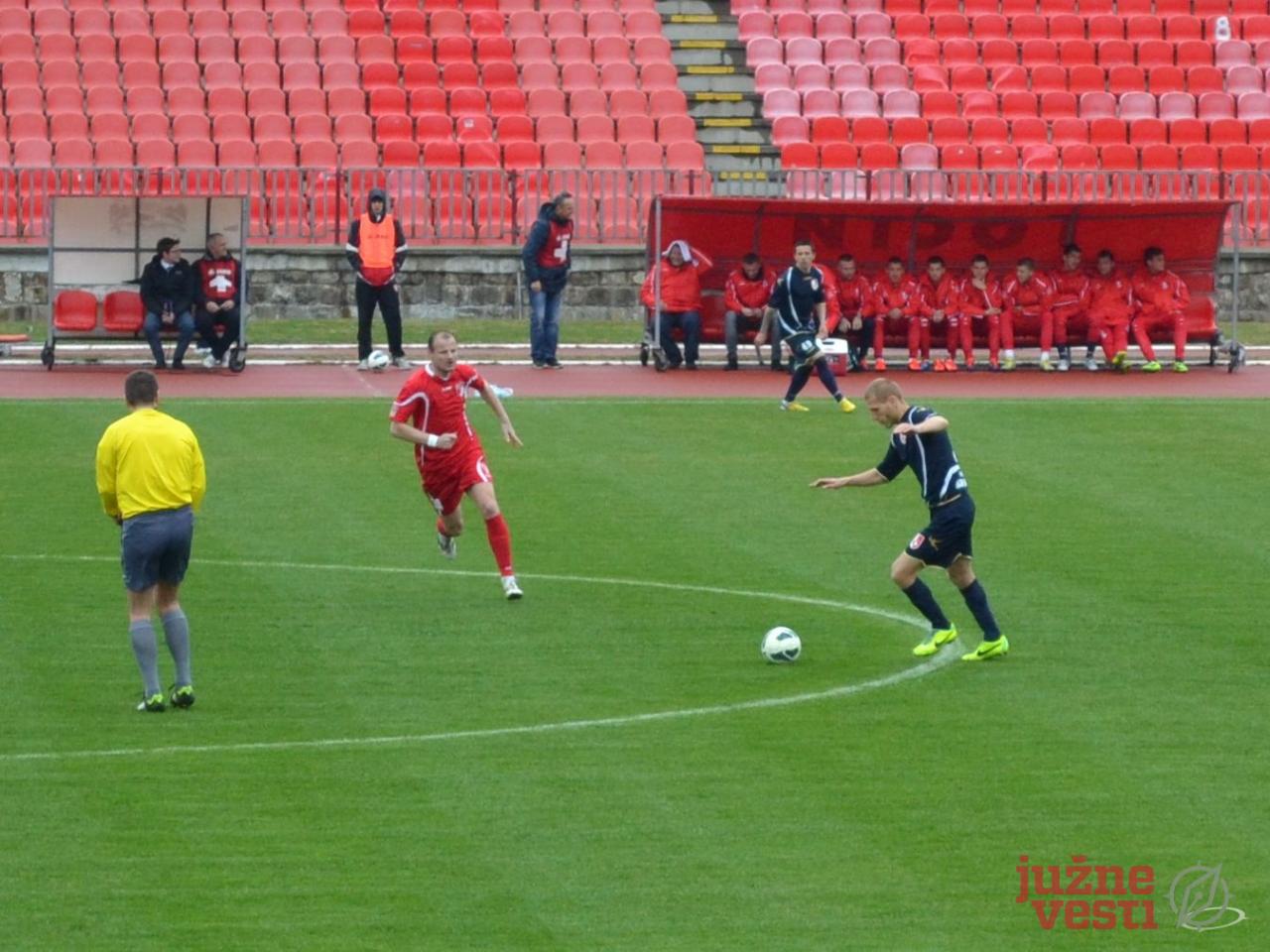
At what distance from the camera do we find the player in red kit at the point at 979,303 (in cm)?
2995

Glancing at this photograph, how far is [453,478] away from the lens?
54.8ft

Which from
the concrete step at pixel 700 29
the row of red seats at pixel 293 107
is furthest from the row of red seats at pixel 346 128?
the concrete step at pixel 700 29

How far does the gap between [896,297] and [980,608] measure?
16097mm

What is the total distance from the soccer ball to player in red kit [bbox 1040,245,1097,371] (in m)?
16.6

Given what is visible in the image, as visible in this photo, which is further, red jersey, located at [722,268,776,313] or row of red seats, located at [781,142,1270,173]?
row of red seats, located at [781,142,1270,173]

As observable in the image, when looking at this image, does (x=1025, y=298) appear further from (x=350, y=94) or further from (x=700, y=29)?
(x=350, y=94)

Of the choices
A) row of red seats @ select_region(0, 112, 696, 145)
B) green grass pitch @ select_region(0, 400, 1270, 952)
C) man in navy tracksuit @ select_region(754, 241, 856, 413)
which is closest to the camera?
green grass pitch @ select_region(0, 400, 1270, 952)

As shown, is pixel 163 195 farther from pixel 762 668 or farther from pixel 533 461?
pixel 762 668

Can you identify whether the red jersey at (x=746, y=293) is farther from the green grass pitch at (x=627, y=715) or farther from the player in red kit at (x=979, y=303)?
the green grass pitch at (x=627, y=715)

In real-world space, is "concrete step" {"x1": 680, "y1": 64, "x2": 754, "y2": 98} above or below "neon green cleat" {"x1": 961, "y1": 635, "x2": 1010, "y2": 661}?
above

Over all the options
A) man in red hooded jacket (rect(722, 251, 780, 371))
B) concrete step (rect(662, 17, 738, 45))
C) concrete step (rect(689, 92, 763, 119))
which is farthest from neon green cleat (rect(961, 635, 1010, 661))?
concrete step (rect(662, 17, 738, 45))

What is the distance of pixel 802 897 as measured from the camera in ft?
31.6

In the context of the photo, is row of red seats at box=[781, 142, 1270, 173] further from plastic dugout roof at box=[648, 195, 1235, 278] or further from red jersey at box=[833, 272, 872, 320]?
red jersey at box=[833, 272, 872, 320]

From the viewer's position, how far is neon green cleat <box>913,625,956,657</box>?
47.2 feet
